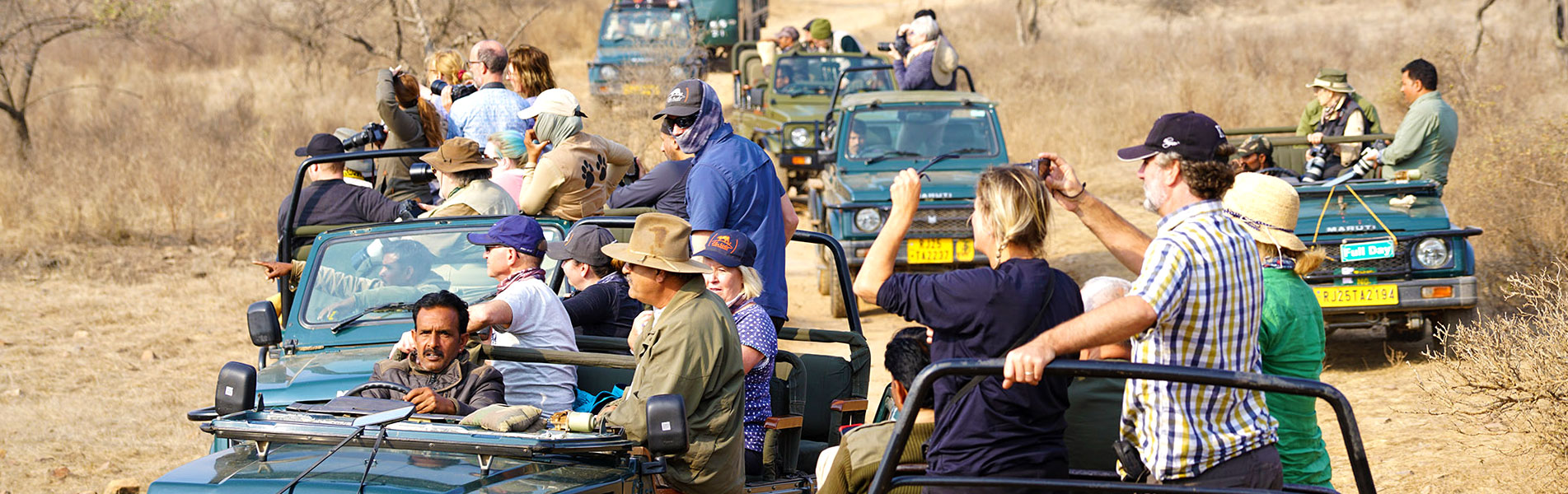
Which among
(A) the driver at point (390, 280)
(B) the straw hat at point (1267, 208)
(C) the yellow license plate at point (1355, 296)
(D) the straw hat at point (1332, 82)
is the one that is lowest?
(C) the yellow license plate at point (1355, 296)

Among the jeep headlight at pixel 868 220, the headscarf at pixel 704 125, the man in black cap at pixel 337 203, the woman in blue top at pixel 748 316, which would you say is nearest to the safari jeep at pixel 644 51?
the jeep headlight at pixel 868 220

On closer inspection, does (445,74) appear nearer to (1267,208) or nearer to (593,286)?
(593,286)

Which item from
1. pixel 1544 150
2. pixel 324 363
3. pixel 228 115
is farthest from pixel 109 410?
pixel 228 115

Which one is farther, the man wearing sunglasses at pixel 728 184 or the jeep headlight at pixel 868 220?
the jeep headlight at pixel 868 220

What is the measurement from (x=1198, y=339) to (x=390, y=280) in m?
3.80

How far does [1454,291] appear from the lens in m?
8.29

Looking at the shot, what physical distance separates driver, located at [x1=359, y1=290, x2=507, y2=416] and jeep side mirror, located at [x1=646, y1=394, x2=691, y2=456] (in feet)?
3.48

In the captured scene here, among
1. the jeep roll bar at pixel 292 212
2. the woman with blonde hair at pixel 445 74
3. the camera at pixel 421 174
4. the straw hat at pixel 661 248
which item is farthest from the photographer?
the woman with blonde hair at pixel 445 74

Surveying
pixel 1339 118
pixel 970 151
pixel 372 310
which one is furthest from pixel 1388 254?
pixel 372 310

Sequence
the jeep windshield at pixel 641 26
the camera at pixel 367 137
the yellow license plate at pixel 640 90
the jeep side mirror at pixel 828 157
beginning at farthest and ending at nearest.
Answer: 1. the jeep windshield at pixel 641 26
2. the yellow license plate at pixel 640 90
3. the jeep side mirror at pixel 828 157
4. the camera at pixel 367 137

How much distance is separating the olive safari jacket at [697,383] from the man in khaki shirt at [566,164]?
2.34 meters

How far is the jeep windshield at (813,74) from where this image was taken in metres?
16.8

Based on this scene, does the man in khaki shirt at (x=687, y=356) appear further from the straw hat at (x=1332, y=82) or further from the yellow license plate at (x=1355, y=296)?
the straw hat at (x=1332, y=82)

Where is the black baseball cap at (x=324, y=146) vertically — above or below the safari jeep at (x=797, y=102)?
below
